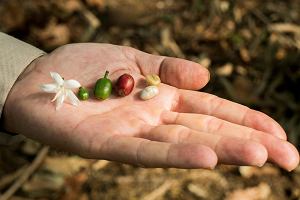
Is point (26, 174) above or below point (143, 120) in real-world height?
below

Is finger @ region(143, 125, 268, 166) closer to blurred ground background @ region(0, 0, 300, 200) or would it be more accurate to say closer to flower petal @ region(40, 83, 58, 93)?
flower petal @ region(40, 83, 58, 93)

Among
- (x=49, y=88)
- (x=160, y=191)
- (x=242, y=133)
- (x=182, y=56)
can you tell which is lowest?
(x=160, y=191)

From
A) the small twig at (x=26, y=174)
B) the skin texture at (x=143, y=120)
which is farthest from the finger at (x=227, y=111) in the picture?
the small twig at (x=26, y=174)


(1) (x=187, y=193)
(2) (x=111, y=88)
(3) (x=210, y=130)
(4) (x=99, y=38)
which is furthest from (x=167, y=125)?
(4) (x=99, y=38)

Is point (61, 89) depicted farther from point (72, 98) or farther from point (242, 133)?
point (242, 133)

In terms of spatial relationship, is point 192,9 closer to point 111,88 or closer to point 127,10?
point 127,10

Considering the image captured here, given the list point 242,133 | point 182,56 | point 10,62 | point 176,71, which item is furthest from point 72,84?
point 182,56
